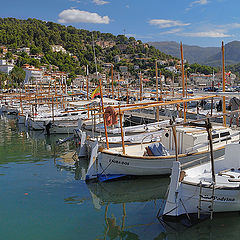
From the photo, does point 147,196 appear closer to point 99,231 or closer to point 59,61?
point 99,231

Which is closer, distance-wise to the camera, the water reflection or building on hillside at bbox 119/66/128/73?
the water reflection

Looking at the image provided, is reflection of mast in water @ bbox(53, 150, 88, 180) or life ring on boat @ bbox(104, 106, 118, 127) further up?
life ring on boat @ bbox(104, 106, 118, 127)

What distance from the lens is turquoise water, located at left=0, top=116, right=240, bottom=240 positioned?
9859 mm

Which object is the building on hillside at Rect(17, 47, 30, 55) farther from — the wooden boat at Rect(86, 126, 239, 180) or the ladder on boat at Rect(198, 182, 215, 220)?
the ladder on boat at Rect(198, 182, 215, 220)

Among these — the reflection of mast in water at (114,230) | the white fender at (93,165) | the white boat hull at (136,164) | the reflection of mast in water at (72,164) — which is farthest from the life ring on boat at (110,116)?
the reflection of mast in water at (114,230)

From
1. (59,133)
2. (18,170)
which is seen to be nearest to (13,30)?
(59,133)

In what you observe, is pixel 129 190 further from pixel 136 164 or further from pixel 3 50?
pixel 3 50

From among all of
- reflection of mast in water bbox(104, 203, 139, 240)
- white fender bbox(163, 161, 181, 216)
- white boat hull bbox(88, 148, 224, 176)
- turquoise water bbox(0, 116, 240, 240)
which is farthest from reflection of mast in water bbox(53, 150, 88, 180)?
white fender bbox(163, 161, 181, 216)

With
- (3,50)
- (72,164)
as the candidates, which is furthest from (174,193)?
(3,50)

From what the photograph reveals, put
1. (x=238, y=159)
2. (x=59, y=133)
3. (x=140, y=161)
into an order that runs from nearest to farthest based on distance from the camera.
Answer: (x=238, y=159)
(x=140, y=161)
(x=59, y=133)

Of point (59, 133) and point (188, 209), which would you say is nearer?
point (188, 209)

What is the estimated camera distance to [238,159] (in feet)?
40.0

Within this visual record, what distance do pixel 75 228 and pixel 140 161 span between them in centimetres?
524

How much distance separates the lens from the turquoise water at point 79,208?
32.3 ft
